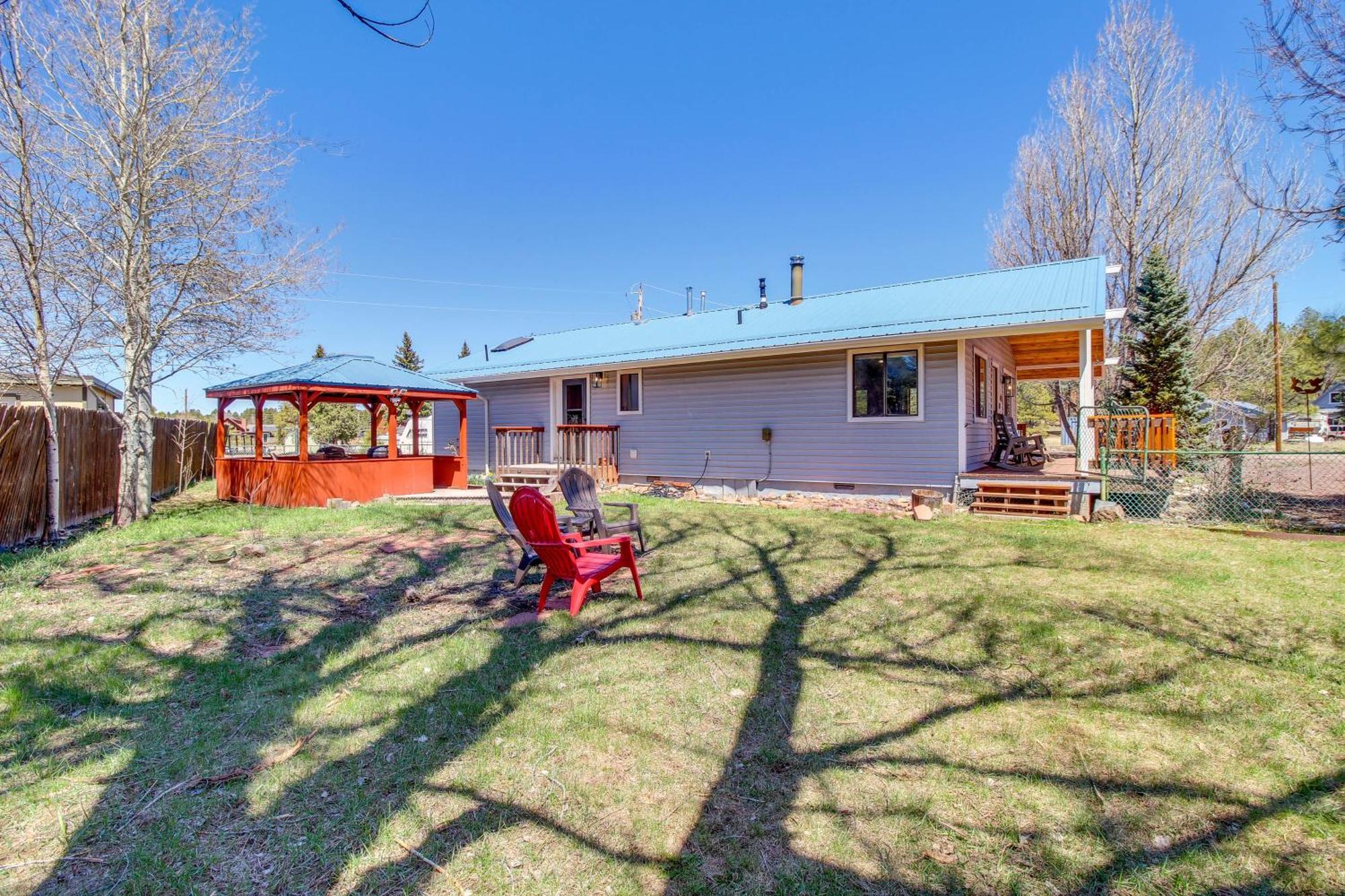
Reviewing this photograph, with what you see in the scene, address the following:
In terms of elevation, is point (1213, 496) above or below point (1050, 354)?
below

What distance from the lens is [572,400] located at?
1419 centimetres

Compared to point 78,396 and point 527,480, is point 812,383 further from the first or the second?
point 78,396

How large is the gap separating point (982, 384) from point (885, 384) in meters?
2.18

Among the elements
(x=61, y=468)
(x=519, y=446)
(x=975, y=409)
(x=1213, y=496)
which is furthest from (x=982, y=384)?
(x=61, y=468)

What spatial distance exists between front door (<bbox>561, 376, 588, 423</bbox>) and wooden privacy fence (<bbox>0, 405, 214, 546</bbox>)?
773 centimetres

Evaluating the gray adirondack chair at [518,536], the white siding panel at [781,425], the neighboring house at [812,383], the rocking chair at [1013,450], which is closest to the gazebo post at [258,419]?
the neighboring house at [812,383]

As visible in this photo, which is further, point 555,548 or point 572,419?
point 572,419

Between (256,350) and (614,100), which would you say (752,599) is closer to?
(256,350)

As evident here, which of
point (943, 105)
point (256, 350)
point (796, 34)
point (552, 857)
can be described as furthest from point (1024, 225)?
point (552, 857)

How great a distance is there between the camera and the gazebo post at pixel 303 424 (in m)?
10.5

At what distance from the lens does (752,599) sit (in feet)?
16.2

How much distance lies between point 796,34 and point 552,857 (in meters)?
14.7

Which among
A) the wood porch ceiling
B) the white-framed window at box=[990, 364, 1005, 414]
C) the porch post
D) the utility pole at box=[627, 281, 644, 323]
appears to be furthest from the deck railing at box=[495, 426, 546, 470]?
the porch post

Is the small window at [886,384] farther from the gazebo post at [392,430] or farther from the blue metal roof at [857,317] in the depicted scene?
the gazebo post at [392,430]
